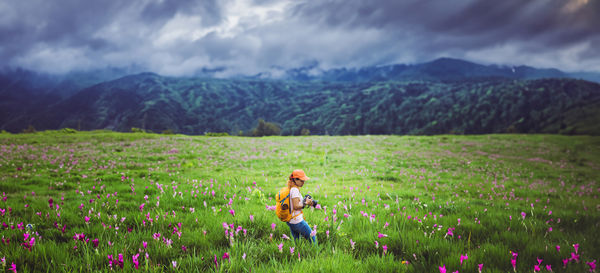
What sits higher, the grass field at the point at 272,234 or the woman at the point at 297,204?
the woman at the point at 297,204

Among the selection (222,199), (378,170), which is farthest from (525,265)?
(378,170)

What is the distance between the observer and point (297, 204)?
432 centimetres

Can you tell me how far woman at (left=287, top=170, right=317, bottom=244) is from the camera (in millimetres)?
4328

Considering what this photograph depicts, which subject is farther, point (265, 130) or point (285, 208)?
point (265, 130)

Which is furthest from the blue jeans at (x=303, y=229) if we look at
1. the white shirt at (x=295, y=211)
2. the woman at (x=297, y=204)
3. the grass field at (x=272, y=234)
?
the grass field at (x=272, y=234)

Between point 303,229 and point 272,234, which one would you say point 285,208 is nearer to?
point 303,229

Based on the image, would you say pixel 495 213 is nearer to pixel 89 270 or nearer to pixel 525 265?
pixel 525 265

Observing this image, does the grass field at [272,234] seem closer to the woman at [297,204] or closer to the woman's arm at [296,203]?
the woman at [297,204]

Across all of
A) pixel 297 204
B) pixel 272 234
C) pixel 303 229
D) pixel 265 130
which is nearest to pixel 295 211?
pixel 297 204

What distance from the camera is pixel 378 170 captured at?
1543cm

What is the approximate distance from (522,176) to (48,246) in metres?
22.2

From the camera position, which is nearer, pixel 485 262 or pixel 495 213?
pixel 485 262

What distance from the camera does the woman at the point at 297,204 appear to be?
4.33m

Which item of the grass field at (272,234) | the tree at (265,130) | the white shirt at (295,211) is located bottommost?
the grass field at (272,234)
